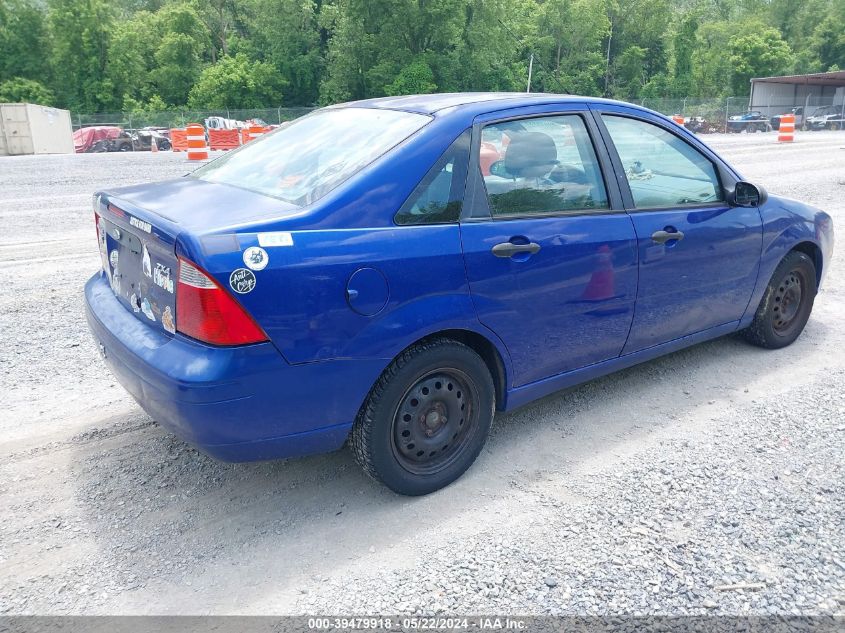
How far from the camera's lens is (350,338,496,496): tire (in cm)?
304

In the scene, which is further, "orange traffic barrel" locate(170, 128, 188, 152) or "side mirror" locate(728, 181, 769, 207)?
"orange traffic barrel" locate(170, 128, 188, 152)

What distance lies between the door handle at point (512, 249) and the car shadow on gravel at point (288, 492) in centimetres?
107

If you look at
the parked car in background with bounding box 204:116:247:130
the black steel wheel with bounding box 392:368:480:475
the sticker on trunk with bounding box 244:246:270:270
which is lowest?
the black steel wheel with bounding box 392:368:480:475

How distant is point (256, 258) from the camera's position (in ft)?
8.75

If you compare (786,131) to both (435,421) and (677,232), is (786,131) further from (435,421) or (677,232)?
(435,421)

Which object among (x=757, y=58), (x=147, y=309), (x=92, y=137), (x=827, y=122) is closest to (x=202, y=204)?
(x=147, y=309)

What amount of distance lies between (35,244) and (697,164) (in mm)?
7433

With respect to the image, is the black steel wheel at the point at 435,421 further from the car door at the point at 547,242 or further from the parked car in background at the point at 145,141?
the parked car in background at the point at 145,141

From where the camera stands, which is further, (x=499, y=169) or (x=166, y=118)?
(x=166, y=118)

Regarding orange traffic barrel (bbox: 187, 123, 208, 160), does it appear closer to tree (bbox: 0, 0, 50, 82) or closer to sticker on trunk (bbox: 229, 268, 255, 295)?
sticker on trunk (bbox: 229, 268, 255, 295)

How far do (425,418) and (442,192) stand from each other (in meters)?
1.02

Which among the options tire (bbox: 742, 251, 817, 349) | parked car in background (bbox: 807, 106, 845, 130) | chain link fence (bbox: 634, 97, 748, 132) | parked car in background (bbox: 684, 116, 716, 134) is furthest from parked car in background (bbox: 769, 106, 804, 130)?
tire (bbox: 742, 251, 817, 349)

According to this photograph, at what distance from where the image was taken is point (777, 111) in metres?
54.7

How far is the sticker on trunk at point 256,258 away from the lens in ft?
8.70
